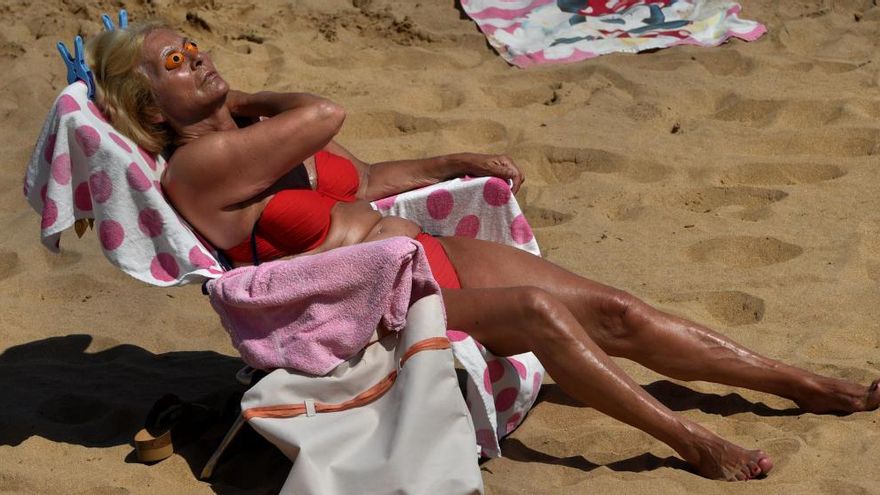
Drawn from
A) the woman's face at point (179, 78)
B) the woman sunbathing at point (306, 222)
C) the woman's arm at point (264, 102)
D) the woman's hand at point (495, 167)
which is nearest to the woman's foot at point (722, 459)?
the woman sunbathing at point (306, 222)

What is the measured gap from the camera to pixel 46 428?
3.74 meters

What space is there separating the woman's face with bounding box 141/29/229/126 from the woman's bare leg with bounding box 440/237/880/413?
88 centimetres

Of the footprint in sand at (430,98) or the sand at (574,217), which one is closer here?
the sand at (574,217)

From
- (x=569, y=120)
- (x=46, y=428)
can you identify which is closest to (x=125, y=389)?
(x=46, y=428)

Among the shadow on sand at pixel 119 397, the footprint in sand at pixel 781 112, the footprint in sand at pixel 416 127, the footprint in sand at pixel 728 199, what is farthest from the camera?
the footprint in sand at pixel 416 127

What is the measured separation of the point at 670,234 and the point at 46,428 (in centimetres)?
238

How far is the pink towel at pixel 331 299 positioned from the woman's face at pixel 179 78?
0.60 metres

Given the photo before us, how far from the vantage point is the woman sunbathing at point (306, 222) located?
347cm

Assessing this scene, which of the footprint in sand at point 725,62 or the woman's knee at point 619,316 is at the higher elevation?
the woman's knee at point 619,316

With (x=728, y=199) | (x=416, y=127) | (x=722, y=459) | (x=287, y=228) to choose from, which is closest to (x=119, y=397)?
(x=287, y=228)

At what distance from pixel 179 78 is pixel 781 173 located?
266cm

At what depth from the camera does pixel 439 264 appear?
3645mm

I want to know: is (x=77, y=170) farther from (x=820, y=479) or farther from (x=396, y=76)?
(x=396, y=76)

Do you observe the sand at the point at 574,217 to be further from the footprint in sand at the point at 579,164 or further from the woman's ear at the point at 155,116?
the woman's ear at the point at 155,116
